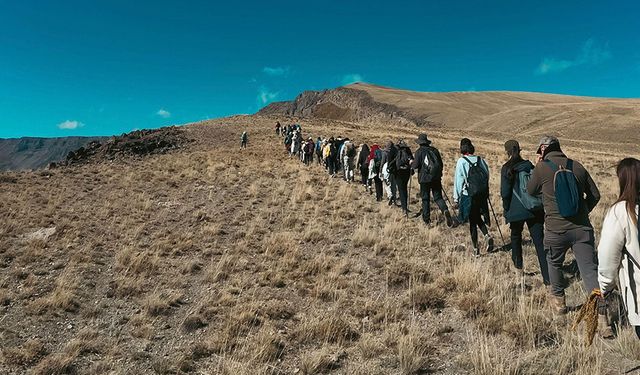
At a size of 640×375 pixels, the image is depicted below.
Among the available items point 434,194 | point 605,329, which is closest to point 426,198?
point 434,194

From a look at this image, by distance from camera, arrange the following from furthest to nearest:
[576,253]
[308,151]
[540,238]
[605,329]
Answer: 1. [308,151]
2. [540,238]
3. [576,253]
4. [605,329]

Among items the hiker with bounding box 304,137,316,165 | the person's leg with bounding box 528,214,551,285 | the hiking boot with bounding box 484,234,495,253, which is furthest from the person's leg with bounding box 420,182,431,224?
the hiker with bounding box 304,137,316,165

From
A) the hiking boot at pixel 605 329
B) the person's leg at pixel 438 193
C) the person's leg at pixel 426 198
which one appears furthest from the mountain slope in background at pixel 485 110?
the hiking boot at pixel 605 329

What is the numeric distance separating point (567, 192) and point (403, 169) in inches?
234

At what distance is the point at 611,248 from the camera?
3.15 metres

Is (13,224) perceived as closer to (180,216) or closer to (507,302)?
(180,216)

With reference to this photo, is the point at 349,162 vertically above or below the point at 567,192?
above

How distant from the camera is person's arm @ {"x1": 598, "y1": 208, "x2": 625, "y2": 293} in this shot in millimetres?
3113

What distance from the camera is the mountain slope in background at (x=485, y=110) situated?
233 feet

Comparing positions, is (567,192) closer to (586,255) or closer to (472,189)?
(586,255)

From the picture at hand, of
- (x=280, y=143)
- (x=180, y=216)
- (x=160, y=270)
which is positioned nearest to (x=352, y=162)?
(x=180, y=216)

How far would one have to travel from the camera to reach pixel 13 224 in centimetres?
1027

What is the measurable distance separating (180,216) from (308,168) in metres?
9.36

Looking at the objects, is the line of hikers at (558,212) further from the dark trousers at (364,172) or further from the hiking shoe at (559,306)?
the dark trousers at (364,172)
